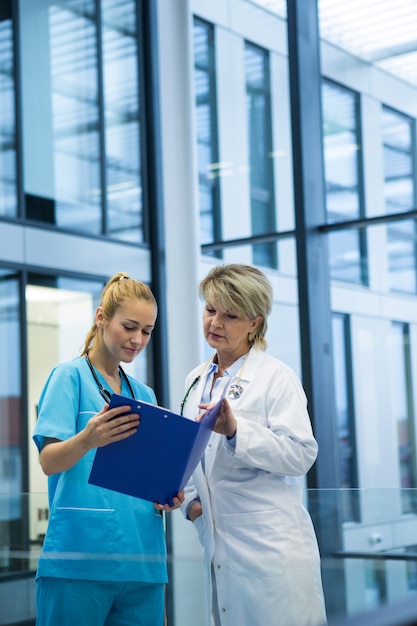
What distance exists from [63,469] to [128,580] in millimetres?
354

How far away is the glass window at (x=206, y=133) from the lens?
8.46 m

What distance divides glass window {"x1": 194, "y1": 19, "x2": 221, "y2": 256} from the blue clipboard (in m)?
6.22

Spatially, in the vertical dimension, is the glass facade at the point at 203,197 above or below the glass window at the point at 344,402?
above

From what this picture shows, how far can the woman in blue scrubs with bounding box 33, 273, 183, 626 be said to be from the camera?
7.62ft

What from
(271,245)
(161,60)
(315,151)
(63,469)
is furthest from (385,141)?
(63,469)

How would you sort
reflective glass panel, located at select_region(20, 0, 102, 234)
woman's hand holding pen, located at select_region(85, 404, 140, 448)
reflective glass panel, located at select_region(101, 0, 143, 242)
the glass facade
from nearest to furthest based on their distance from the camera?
woman's hand holding pen, located at select_region(85, 404, 140, 448), the glass facade, reflective glass panel, located at select_region(20, 0, 102, 234), reflective glass panel, located at select_region(101, 0, 143, 242)

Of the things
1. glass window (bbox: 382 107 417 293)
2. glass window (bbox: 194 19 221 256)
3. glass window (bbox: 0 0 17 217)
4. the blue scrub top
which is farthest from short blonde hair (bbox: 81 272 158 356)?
glass window (bbox: 194 19 221 256)

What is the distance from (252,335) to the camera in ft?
8.35

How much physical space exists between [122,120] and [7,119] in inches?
57.2

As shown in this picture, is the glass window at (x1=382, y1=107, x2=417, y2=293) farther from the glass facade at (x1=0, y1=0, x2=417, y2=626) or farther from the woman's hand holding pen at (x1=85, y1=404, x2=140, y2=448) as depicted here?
the woman's hand holding pen at (x1=85, y1=404, x2=140, y2=448)

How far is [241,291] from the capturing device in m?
2.46

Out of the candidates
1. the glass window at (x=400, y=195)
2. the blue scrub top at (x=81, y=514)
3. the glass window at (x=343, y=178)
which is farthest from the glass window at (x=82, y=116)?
the blue scrub top at (x=81, y=514)

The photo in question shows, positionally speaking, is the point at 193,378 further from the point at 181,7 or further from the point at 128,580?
the point at 181,7

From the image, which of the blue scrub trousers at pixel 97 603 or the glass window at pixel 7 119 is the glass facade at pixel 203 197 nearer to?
the glass window at pixel 7 119
